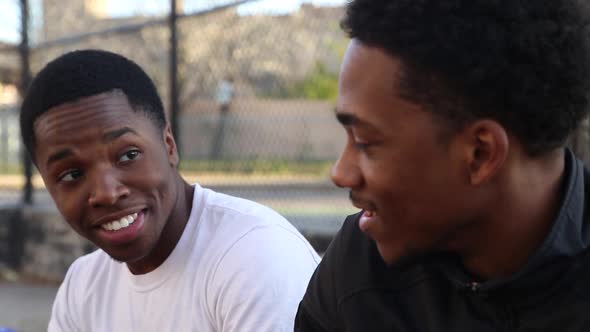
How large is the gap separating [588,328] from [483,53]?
55cm

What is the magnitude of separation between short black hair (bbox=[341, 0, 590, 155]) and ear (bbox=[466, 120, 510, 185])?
21 mm

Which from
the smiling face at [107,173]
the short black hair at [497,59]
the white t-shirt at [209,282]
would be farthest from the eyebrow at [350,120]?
the smiling face at [107,173]

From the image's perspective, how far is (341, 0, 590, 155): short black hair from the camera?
1531 millimetres

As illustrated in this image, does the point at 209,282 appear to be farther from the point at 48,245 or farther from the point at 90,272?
the point at 48,245

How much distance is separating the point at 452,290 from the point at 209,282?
780mm

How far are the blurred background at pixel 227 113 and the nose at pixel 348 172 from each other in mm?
4160

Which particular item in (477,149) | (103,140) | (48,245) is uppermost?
(477,149)

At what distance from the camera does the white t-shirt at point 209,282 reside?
86.0 inches

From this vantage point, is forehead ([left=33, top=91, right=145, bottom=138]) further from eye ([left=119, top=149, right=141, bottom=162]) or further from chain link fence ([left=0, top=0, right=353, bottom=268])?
chain link fence ([left=0, top=0, right=353, bottom=268])

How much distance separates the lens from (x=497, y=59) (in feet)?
5.01

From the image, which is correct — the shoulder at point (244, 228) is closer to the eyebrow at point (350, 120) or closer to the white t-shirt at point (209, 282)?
the white t-shirt at point (209, 282)

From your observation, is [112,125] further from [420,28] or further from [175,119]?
[175,119]

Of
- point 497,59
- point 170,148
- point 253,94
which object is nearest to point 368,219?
point 497,59

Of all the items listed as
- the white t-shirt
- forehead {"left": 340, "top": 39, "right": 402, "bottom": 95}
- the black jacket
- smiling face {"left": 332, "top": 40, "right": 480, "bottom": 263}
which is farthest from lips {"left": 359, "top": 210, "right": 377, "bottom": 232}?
the white t-shirt
